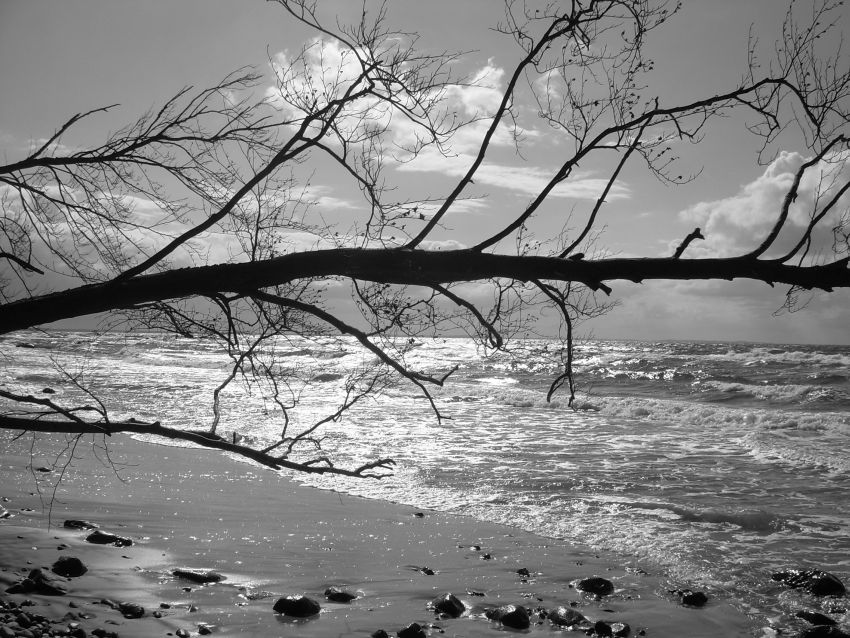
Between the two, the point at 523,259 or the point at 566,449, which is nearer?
the point at 523,259

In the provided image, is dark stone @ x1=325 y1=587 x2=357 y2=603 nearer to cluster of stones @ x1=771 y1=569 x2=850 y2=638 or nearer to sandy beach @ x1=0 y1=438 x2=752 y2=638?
sandy beach @ x1=0 y1=438 x2=752 y2=638

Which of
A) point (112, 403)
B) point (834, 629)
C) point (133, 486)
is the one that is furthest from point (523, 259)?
point (112, 403)

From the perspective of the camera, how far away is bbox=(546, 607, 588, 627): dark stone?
5.30 metres

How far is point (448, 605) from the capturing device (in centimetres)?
544

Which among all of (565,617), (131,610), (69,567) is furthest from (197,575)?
(565,617)

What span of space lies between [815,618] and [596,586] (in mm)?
1786

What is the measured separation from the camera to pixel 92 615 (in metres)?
4.73

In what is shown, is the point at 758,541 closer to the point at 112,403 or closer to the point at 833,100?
the point at 833,100

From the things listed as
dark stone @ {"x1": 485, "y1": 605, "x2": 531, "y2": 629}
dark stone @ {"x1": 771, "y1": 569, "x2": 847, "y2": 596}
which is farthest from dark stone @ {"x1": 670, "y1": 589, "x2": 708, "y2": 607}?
dark stone @ {"x1": 485, "y1": 605, "x2": 531, "y2": 629}

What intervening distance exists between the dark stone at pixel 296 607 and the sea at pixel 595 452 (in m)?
1.49

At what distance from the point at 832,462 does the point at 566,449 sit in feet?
→ 16.5

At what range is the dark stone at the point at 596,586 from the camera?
20.0 ft

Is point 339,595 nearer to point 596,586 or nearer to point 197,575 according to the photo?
point 197,575

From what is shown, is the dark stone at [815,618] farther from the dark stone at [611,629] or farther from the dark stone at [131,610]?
the dark stone at [131,610]
